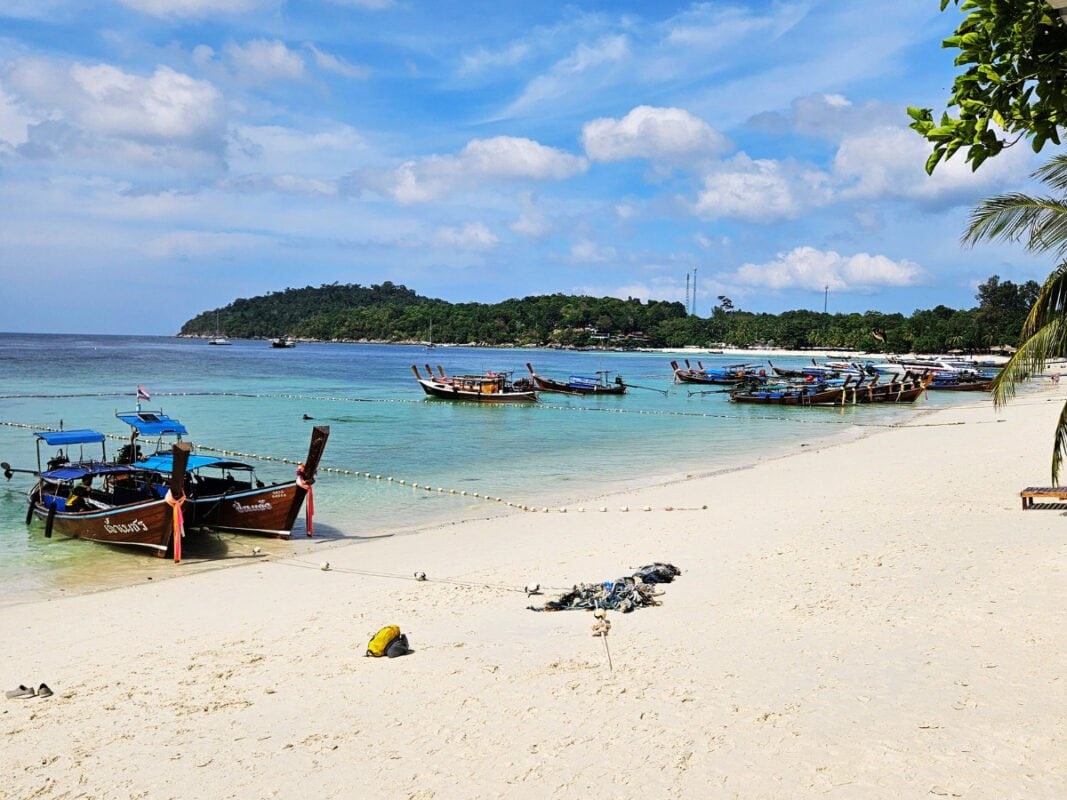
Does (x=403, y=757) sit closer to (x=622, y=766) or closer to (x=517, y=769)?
(x=517, y=769)

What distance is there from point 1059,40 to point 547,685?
5.29m

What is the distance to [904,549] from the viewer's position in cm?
1077

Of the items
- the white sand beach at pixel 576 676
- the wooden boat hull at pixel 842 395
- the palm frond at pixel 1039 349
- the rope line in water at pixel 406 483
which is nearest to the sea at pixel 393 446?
the rope line in water at pixel 406 483

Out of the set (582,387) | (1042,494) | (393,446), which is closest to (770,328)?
(582,387)

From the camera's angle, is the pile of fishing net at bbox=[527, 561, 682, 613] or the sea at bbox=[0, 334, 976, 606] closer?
the pile of fishing net at bbox=[527, 561, 682, 613]

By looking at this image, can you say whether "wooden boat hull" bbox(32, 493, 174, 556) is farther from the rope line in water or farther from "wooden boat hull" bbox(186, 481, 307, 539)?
the rope line in water

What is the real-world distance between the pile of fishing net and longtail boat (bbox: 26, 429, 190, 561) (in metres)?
6.44

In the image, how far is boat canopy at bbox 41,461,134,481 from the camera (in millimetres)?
14969

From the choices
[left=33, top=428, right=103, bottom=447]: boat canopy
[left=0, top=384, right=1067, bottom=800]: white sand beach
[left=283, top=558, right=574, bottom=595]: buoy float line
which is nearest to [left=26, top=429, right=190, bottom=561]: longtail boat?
[left=33, top=428, right=103, bottom=447]: boat canopy

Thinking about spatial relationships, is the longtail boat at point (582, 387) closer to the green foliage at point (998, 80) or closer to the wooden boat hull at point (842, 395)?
the wooden boat hull at point (842, 395)

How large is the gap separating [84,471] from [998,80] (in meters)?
15.8

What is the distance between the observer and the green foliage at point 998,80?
308cm

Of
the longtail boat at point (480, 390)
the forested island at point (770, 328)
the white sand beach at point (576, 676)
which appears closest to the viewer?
the white sand beach at point (576, 676)

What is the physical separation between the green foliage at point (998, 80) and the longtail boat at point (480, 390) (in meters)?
43.5
